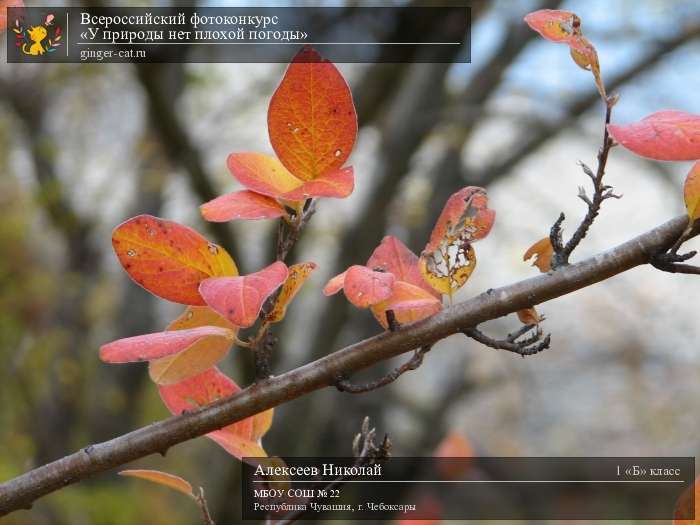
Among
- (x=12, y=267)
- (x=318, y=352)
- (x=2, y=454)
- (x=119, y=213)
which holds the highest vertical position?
(x=119, y=213)

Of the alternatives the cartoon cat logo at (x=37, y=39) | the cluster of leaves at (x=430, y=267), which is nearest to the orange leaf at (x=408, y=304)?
the cluster of leaves at (x=430, y=267)

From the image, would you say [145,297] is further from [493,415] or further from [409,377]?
[493,415]

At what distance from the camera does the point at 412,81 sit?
5.11ft

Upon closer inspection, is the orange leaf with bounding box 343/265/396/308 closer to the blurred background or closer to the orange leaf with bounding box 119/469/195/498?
the orange leaf with bounding box 119/469/195/498

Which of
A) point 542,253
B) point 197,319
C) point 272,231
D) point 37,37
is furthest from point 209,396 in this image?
point 272,231

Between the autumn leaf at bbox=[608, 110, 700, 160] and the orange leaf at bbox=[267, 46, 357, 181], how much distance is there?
90mm

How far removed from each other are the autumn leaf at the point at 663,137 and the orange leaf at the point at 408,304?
0.27 feet

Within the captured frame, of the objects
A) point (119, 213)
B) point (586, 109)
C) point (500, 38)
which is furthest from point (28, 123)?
point (586, 109)

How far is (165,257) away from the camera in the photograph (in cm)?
27

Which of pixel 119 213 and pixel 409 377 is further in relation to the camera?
pixel 409 377

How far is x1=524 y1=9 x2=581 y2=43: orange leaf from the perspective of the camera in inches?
10.9

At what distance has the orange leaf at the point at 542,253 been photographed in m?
0.29

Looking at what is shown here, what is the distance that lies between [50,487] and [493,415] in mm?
3072

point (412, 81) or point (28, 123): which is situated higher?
point (28, 123)
